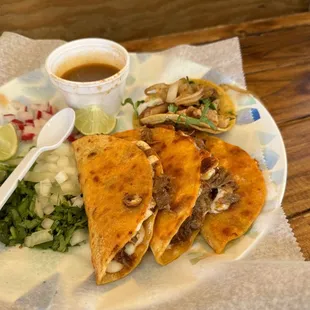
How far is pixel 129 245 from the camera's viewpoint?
6.71 ft

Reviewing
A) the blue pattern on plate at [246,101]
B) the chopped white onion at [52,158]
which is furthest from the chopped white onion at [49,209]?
the blue pattern on plate at [246,101]

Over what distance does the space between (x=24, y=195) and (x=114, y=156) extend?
1.70ft

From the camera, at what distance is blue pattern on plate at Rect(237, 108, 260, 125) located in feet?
8.80

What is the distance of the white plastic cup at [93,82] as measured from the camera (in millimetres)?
2711

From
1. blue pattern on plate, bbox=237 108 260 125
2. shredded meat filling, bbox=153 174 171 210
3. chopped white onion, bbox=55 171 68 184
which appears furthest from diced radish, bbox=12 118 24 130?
blue pattern on plate, bbox=237 108 260 125

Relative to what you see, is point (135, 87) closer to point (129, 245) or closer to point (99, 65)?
point (99, 65)

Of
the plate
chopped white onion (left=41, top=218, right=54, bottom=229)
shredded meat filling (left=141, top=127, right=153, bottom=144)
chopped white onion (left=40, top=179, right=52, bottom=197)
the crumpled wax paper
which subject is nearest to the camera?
the crumpled wax paper

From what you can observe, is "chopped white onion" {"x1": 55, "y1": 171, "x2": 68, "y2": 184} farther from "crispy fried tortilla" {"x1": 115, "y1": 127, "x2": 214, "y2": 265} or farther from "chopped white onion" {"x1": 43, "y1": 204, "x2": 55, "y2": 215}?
"crispy fried tortilla" {"x1": 115, "y1": 127, "x2": 214, "y2": 265}

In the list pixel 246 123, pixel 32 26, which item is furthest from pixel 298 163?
pixel 32 26

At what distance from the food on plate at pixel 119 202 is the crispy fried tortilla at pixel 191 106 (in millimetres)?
354

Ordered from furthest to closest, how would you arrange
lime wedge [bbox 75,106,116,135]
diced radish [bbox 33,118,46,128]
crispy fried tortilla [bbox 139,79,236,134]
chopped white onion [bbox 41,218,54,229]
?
diced radish [bbox 33,118,46,128], lime wedge [bbox 75,106,116,135], crispy fried tortilla [bbox 139,79,236,134], chopped white onion [bbox 41,218,54,229]

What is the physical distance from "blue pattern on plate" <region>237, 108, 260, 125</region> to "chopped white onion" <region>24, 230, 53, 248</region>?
1.30m

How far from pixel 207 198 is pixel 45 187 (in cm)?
86

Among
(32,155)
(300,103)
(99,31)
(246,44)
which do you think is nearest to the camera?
(32,155)
